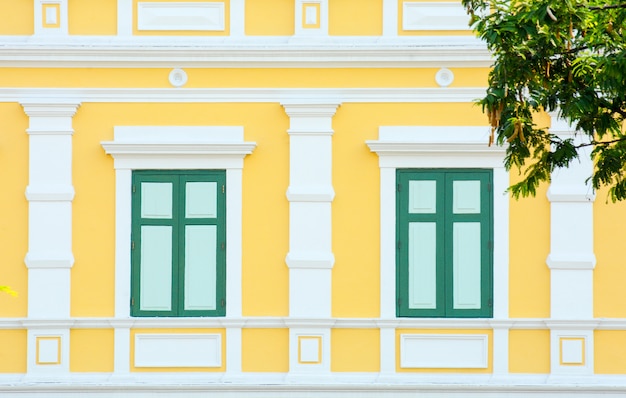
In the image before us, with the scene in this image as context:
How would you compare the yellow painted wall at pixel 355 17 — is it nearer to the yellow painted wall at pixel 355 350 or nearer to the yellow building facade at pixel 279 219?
the yellow building facade at pixel 279 219

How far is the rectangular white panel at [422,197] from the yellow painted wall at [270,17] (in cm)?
207

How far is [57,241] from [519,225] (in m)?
4.80

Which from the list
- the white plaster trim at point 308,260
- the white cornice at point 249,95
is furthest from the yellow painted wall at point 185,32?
the white plaster trim at point 308,260

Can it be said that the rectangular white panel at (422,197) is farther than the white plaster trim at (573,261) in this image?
Yes

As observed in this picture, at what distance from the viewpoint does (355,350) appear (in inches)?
522

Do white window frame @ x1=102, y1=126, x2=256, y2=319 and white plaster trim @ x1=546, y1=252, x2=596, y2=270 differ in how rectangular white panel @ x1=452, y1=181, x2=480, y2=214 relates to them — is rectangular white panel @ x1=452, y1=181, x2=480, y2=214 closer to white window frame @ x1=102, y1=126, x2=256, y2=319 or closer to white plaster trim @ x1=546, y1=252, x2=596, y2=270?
white plaster trim @ x1=546, y1=252, x2=596, y2=270

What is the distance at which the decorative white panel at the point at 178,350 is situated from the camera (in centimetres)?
1325

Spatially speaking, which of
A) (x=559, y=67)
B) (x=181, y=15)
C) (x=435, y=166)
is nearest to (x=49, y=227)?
(x=181, y=15)

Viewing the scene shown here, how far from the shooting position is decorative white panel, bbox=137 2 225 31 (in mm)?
13289

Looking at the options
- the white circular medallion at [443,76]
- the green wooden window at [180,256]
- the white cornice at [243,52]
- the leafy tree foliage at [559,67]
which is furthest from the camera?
the green wooden window at [180,256]

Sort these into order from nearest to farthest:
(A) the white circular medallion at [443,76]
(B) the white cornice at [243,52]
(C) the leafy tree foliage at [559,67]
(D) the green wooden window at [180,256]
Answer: (C) the leafy tree foliage at [559,67] < (B) the white cornice at [243,52] < (A) the white circular medallion at [443,76] < (D) the green wooden window at [180,256]

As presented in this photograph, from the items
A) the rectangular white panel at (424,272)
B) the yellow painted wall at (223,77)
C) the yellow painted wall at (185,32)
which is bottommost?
the rectangular white panel at (424,272)

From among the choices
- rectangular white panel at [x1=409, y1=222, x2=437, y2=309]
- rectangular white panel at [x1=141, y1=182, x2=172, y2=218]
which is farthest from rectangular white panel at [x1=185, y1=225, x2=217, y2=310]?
rectangular white panel at [x1=409, y1=222, x2=437, y2=309]

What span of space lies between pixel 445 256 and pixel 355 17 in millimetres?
2664
